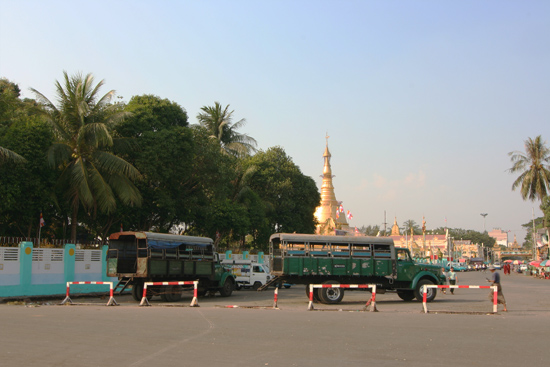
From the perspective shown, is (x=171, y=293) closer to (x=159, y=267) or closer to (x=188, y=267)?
(x=159, y=267)

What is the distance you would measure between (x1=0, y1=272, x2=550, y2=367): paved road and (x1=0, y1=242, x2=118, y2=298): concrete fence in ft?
23.9

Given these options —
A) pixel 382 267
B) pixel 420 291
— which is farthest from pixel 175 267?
pixel 420 291

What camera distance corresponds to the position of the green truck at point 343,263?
2020 cm

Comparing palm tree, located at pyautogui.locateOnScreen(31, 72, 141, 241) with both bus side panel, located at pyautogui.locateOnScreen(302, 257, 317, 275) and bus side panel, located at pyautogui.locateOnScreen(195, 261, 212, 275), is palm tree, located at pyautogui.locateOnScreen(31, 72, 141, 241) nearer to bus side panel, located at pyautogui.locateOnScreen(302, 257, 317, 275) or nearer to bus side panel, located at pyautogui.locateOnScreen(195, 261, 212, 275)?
bus side panel, located at pyautogui.locateOnScreen(195, 261, 212, 275)

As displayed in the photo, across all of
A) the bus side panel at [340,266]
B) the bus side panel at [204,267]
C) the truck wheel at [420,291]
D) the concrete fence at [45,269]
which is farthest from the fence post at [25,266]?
the truck wheel at [420,291]

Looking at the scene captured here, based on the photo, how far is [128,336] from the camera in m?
10.5

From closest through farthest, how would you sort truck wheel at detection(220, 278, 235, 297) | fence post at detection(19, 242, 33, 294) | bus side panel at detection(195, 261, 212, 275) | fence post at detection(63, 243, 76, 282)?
fence post at detection(19, 242, 33, 294) < bus side panel at detection(195, 261, 212, 275) < truck wheel at detection(220, 278, 235, 297) < fence post at detection(63, 243, 76, 282)

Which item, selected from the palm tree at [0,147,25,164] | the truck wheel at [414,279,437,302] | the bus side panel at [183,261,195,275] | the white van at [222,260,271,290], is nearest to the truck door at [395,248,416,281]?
the truck wheel at [414,279,437,302]

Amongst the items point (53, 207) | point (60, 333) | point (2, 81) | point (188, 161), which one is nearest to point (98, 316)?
point (60, 333)

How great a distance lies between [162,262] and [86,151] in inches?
380

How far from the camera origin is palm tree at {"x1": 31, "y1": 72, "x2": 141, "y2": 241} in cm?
2612

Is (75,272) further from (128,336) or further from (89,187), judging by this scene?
(128,336)

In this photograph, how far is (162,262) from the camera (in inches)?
821

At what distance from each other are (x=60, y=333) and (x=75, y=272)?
15320 mm
